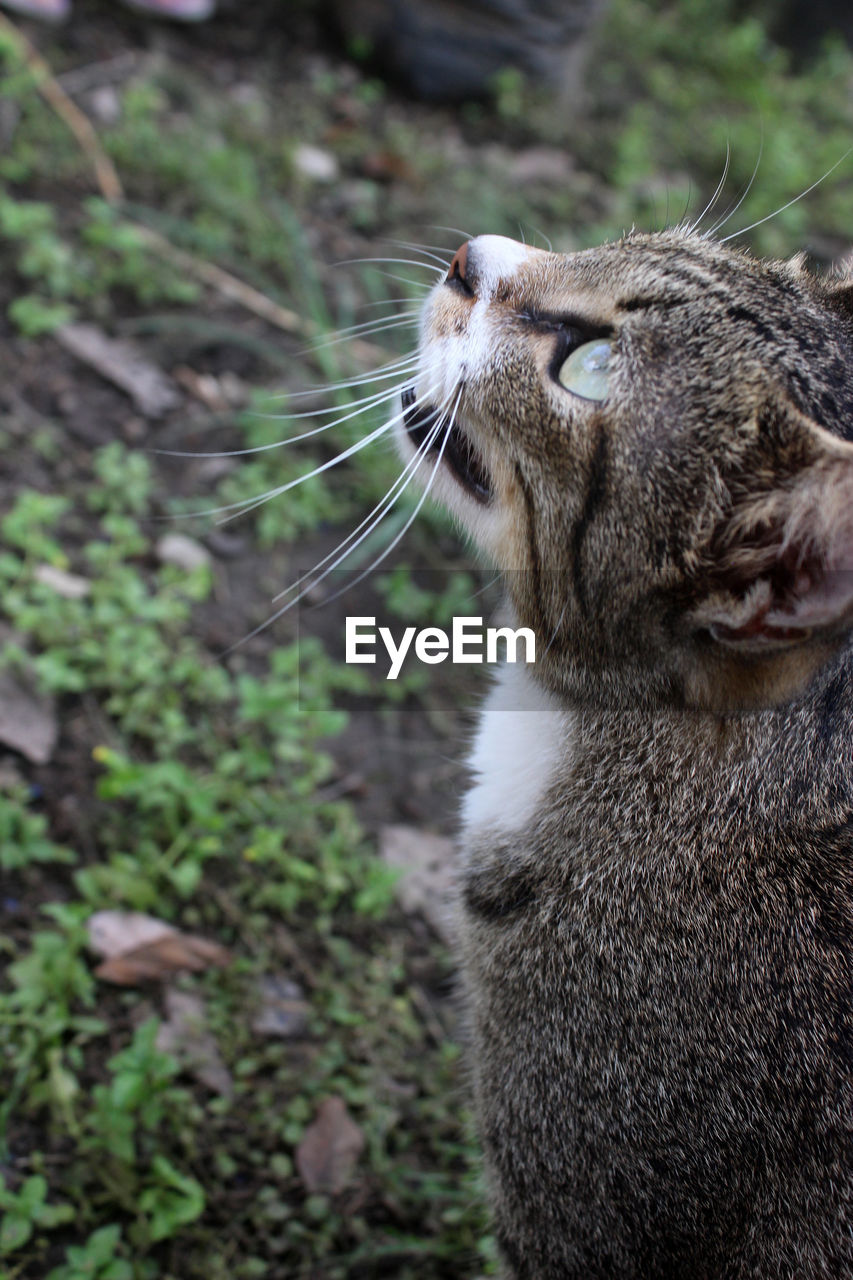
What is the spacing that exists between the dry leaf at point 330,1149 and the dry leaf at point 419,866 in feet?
2.12

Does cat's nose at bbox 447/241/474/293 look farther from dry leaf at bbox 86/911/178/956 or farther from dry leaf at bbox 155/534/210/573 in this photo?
dry leaf at bbox 86/911/178/956

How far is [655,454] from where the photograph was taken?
1.95 m

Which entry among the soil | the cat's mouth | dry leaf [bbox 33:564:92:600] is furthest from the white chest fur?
dry leaf [bbox 33:564:92:600]

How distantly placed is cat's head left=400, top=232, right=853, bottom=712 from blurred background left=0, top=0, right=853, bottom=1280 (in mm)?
253

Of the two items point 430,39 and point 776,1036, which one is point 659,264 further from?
point 430,39

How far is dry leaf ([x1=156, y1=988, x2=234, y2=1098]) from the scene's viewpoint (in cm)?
267

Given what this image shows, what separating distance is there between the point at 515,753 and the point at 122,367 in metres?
2.54

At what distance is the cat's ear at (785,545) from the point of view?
163 cm

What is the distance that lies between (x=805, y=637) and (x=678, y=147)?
5.67 metres

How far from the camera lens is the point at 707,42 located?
7.54 meters

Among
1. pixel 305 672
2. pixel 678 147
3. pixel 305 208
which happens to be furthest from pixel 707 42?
pixel 305 672

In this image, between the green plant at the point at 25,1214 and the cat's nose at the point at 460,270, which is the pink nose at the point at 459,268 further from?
the green plant at the point at 25,1214

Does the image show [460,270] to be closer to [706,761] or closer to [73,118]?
[706,761]
